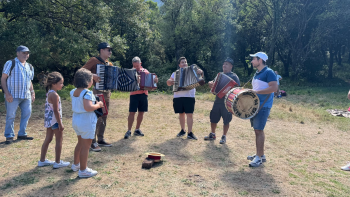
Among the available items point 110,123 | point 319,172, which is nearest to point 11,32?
point 110,123

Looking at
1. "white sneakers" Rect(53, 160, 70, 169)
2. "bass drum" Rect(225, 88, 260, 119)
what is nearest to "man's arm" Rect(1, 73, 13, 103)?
"white sneakers" Rect(53, 160, 70, 169)

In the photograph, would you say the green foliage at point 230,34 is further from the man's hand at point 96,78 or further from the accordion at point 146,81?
the man's hand at point 96,78

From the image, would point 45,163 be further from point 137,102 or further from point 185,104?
point 185,104

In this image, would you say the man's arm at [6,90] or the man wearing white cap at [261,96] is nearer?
the man wearing white cap at [261,96]

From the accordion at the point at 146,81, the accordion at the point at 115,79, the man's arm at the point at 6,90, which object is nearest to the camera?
the accordion at the point at 115,79

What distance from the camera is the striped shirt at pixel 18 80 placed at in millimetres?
6452

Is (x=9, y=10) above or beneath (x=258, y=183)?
above

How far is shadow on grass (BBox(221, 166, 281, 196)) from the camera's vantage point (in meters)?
4.47

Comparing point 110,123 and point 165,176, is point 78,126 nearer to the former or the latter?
point 165,176

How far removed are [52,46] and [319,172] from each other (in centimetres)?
1271

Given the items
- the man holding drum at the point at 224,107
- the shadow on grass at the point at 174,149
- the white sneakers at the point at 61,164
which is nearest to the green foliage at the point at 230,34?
the man holding drum at the point at 224,107

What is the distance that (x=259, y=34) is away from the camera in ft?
108

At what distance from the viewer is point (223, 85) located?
6.80 m

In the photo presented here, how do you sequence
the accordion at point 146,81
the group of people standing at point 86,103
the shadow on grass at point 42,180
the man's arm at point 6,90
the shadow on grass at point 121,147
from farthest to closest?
the accordion at point 146,81 < the man's arm at point 6,90 < the shadow on grass at point 121,147 < the group of people standing at point 86,103 < the shadow on grass at point 42,180
